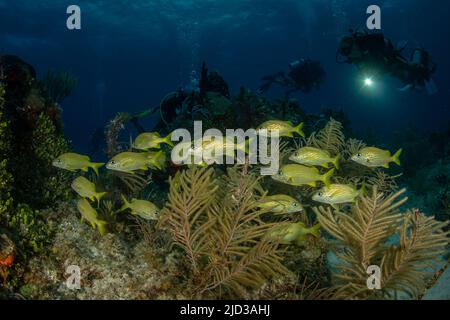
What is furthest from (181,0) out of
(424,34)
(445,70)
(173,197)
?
(445,70)

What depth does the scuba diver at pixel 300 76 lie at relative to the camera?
16.5m

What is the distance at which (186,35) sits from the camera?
5394 centimetres

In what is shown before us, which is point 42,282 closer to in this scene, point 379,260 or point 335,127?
point 379,260

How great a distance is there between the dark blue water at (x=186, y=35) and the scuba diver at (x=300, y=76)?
13.9ft

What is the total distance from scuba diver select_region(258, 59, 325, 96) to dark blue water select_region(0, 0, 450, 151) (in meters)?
4.24

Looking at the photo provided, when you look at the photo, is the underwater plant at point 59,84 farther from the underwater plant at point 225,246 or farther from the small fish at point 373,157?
the small fish at point 373,157

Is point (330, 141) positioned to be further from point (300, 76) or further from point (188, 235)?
point (300, 76)

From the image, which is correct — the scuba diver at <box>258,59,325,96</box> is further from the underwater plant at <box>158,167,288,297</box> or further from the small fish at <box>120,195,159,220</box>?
the underwater plant at <box>158,167,288,297</box>

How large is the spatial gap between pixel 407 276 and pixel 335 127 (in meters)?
4.01

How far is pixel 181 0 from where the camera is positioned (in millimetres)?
38531

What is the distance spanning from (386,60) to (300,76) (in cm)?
515

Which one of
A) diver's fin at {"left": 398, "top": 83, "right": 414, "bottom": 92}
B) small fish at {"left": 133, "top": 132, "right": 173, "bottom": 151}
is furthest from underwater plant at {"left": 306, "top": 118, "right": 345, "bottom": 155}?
diver's fin at {"left": 398, "top": 83, "right": 414, "bottom": 92}

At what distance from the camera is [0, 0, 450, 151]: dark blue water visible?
39.2m

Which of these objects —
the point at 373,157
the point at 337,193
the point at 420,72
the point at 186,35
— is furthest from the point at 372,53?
the point at 186,35
